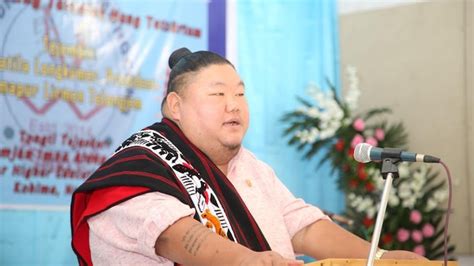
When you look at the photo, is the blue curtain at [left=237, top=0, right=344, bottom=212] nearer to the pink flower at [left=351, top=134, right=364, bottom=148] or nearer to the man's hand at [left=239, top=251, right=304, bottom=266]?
the pink flower at [left=351, top=134, right=364, bottom=148]

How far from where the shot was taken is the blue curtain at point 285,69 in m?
5.36

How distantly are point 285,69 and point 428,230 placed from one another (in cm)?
156

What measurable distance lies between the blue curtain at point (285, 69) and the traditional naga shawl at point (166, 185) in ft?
9.05

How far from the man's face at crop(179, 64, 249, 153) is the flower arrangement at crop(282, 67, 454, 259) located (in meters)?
2.83

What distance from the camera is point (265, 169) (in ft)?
9.34

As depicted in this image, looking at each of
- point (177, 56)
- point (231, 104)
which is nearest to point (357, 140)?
point (177, 56)

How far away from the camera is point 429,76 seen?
5648 millimetres

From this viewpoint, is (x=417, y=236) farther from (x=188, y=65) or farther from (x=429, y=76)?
(x=188, y=65)

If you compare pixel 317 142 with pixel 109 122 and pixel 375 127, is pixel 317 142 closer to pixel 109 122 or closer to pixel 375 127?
pixel 375 127

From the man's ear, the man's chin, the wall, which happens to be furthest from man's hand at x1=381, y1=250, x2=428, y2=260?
the wall

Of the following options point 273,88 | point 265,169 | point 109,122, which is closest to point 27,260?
point 109,122

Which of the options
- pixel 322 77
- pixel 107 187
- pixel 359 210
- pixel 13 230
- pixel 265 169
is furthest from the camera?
pixel 322 77

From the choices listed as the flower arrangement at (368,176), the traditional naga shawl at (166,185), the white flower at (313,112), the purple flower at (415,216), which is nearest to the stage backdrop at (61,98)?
the white flower at (313,112)

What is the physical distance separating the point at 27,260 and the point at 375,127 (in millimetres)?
2735
